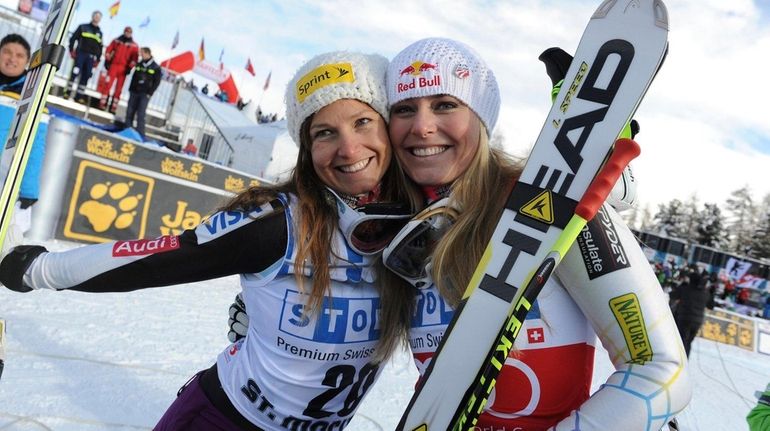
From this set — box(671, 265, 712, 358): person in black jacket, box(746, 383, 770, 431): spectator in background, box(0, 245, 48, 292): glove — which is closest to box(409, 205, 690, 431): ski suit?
box(0, 245, 48, 292): glove

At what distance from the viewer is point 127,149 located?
7.14m

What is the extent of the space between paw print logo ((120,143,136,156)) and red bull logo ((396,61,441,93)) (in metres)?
6.32

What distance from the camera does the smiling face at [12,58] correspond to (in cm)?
486

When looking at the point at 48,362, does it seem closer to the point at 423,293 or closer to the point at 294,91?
the point at 294,91

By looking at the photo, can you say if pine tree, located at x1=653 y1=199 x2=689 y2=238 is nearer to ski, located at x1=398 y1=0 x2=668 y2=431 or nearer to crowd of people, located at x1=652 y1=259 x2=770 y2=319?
crowd of people, located at x1=652 y1=259 x2=770 y2=319

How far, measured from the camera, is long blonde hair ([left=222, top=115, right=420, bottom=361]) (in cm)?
170

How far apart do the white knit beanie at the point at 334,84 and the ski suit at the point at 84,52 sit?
11189 mm

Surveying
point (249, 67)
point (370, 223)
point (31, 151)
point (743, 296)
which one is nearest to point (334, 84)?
point (370, 223)

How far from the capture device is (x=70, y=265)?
5.14ft

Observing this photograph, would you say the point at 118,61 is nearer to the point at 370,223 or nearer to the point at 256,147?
the point at 256,147

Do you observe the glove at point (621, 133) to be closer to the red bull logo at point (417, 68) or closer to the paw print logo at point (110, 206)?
the red bull logo at point (417, 68)

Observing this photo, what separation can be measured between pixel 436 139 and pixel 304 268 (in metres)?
0.59

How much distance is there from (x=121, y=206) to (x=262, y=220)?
6.41 metres

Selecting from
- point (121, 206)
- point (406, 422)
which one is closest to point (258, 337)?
point (406, 422)
